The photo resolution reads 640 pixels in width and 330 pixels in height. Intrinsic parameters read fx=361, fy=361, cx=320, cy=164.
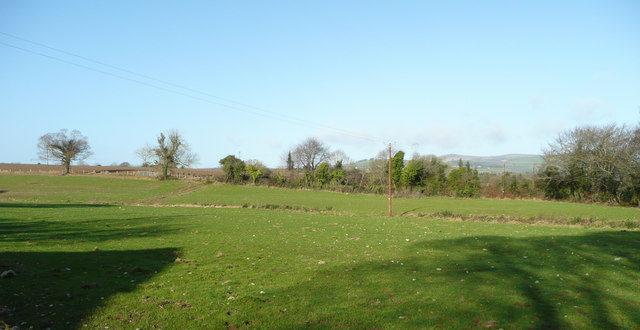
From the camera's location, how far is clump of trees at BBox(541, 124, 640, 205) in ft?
172

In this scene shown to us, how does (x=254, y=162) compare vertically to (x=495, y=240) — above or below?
above

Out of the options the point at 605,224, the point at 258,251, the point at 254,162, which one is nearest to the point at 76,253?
the point at 258,251

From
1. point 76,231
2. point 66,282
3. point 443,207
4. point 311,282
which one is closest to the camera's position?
point 66,282

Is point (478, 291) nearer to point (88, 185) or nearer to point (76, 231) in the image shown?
point (76, 231)

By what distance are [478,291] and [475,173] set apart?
6866 cm

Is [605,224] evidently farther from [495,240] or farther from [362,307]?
[362,307]

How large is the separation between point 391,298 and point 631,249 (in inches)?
522

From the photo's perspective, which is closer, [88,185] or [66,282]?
[66,282]

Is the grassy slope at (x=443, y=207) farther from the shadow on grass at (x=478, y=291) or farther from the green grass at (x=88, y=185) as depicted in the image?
the shadow on grass at (x=478, y=291)

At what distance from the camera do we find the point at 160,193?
6391cm

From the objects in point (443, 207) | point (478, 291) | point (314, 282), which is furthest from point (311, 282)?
point (443, 207)

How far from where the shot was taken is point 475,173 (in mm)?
71625

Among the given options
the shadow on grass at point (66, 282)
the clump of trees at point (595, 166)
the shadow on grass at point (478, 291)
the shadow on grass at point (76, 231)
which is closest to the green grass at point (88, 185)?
the shadow on grass at point (76, 231)

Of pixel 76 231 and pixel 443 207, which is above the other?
pixel 76 231
